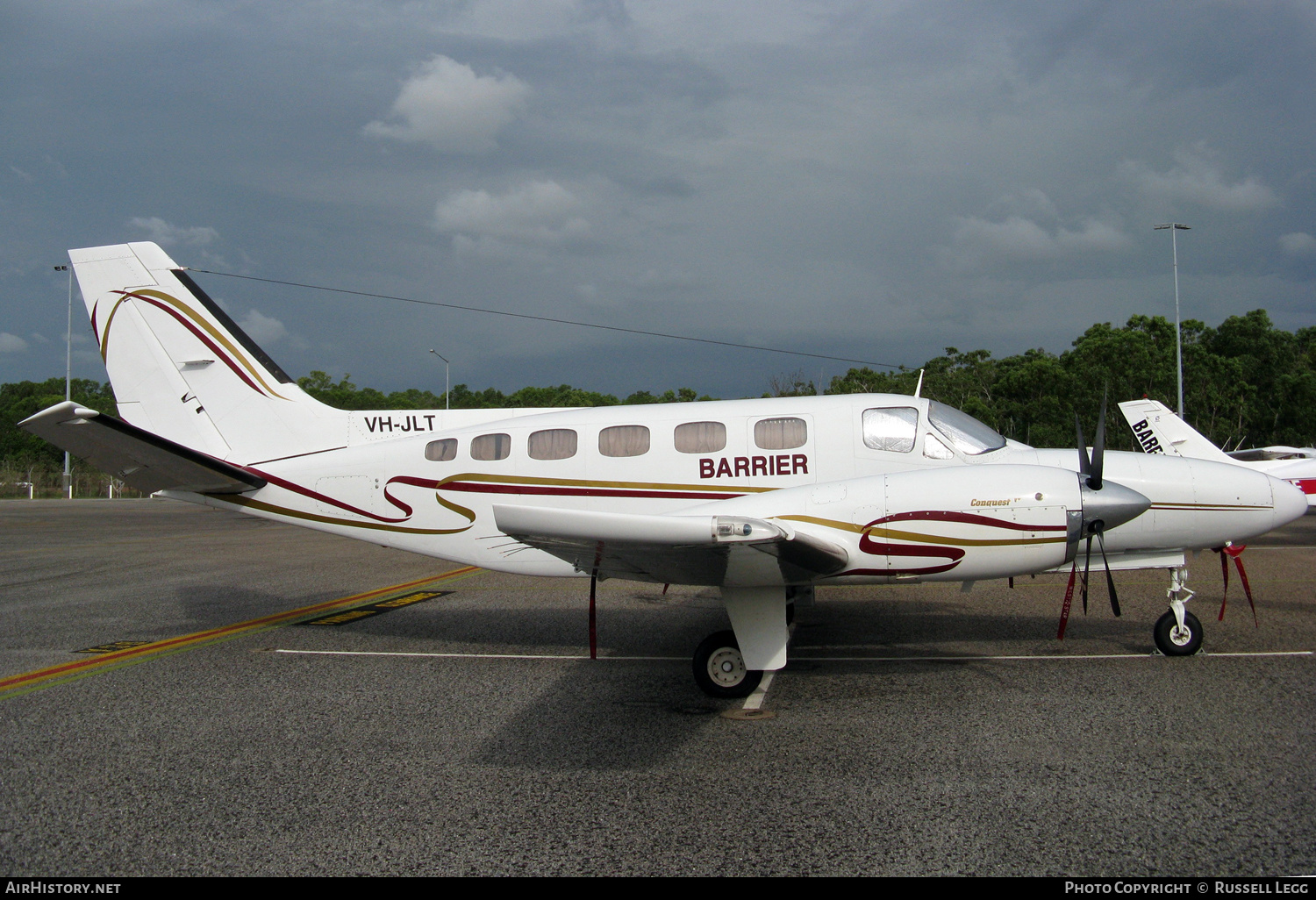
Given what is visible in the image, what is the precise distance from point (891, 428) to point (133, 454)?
24.9 feet

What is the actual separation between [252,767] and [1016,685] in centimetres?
572

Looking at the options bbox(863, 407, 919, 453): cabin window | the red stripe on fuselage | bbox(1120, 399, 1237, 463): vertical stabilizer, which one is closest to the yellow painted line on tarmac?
the red stripe on fuselage

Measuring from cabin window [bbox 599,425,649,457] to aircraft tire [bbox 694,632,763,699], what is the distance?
2293 millimetres

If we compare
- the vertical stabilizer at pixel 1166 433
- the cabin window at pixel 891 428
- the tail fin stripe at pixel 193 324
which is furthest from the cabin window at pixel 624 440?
the vertical stabilizer at pixel 1166 433

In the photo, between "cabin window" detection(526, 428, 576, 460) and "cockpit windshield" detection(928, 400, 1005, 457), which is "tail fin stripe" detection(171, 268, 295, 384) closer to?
"cabin window" detection(526, 428, 576, 460)

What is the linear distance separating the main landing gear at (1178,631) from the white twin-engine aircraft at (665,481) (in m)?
0.02

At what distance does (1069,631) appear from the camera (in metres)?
8.71

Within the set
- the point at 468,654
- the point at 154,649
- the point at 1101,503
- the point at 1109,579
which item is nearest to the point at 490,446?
the point at 468,654

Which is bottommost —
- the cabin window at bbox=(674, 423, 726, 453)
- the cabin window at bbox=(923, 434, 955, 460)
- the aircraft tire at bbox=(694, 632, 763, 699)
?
the aircraft tire at bbox=(694, 632, 763, 699)

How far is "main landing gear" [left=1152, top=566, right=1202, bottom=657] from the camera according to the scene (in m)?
7.35

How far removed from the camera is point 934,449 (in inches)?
297

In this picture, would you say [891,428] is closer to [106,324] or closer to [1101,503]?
[1101,503]

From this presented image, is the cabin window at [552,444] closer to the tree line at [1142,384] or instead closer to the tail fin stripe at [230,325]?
the tail fin stripe at [230,325]
